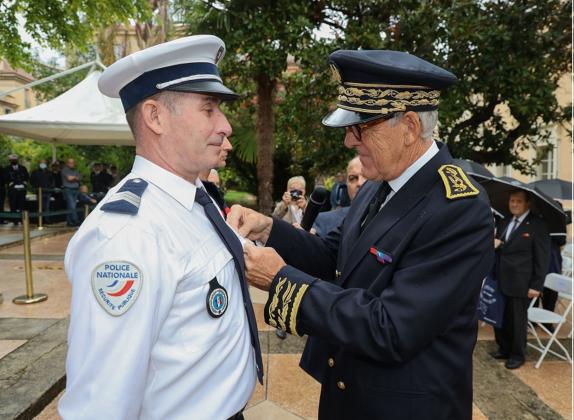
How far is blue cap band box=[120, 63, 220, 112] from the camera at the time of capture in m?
1.43

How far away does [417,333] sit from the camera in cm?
144

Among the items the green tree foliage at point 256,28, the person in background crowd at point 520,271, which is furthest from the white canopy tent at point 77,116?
the person in background crowd at point 520,271

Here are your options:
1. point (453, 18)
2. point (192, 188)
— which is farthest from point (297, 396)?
point (453, 18)

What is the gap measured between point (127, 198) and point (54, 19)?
9.01 meters

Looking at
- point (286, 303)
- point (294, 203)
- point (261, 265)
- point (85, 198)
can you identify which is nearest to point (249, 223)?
point (261, 265)

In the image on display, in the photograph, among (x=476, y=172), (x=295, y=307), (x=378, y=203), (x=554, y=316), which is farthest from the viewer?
(x=476, y=172)

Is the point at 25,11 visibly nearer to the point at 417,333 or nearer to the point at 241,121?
the point at 241,121

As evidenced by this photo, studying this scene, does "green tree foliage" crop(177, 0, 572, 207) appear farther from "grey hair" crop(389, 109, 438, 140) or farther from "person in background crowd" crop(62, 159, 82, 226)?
"person in background crowd" crop(62, 159, 82, 226)

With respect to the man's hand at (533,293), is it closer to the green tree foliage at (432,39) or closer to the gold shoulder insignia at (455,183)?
the gold shoulder insignia at (455,183)

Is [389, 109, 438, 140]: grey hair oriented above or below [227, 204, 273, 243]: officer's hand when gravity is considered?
above

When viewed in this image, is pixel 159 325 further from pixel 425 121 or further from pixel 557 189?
pixel 557 189

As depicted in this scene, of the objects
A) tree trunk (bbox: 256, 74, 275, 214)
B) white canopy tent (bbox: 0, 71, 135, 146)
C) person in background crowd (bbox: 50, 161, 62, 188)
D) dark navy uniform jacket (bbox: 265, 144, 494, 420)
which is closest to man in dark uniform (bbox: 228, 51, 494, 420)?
dark navy uniform jacket (bbox: 265, 144, 494, 420)

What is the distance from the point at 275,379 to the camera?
383cm

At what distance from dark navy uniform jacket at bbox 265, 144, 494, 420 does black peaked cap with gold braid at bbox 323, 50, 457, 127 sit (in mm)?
287
